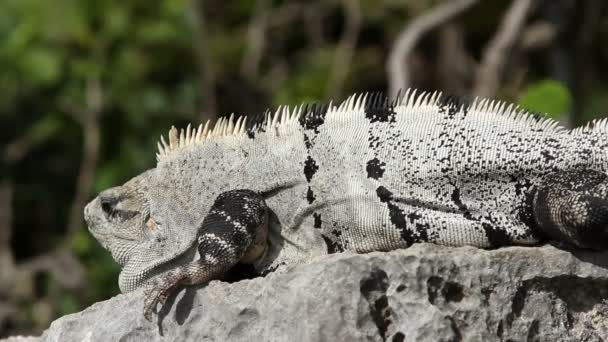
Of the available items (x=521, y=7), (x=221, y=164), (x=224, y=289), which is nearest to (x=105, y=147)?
(x=521, y=7)

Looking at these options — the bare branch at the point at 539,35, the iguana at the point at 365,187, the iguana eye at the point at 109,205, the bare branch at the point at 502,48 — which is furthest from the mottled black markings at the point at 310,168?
the bare branch at the point at 539,35

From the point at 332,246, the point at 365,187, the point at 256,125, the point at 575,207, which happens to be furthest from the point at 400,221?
the point at 256,125

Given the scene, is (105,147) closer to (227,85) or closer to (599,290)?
(227,85)

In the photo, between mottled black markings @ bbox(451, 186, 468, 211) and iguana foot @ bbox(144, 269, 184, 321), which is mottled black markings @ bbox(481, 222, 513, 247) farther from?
iguana foot @ bbox(144, 269, 184, 321)

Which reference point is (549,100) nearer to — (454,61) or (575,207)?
(575,207)

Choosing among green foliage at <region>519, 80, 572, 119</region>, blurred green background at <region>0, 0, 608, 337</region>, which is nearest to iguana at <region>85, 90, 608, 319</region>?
green foliage at <region>519, 80, 572, 119</region>

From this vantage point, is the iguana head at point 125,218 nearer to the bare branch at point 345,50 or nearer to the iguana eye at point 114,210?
the iguana eye at point 114,210
